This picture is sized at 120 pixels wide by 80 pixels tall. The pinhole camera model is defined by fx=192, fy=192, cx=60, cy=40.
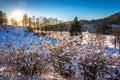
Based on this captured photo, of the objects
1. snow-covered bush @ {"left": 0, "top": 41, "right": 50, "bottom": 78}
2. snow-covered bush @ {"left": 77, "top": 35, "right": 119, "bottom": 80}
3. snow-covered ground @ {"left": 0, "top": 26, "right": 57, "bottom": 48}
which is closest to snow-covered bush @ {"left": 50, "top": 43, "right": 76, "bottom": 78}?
snow-covered bush @ {"left": 0, "top": 41, "right": 50, "bottom": 78}

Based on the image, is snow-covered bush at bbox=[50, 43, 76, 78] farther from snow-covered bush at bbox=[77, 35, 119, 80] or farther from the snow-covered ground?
the snow-covered ground

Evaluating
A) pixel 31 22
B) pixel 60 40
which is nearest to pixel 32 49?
pixel 60 40

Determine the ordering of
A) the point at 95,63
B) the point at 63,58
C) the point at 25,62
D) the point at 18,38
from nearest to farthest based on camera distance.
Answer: the point at 95,63 < the point at 25,62 < the point at 63,58 < the point at 18,38

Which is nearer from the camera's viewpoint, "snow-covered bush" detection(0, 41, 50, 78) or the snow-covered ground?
"snow-covered bush" detection(0, 41, 50, 78)

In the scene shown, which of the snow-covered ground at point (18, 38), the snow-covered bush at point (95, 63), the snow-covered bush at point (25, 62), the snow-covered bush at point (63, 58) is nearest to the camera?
the snow-covered bush at point (95, 63)

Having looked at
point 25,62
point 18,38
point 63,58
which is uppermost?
point 18,38

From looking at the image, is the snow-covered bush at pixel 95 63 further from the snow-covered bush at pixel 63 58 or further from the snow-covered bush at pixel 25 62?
the snow-covered bush at pixel 25 62

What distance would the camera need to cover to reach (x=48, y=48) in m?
10.6

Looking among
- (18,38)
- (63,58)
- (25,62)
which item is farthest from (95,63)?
(18,38)

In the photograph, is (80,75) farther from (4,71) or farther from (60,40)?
(4,71)

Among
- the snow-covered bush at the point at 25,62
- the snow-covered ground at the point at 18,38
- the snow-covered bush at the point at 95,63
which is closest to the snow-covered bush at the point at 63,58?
the snow-covered bush at the point at 25,62

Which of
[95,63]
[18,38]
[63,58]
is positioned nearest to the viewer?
[95,63]

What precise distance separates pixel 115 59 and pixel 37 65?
3909mm

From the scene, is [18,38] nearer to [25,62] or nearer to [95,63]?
[25,62]
